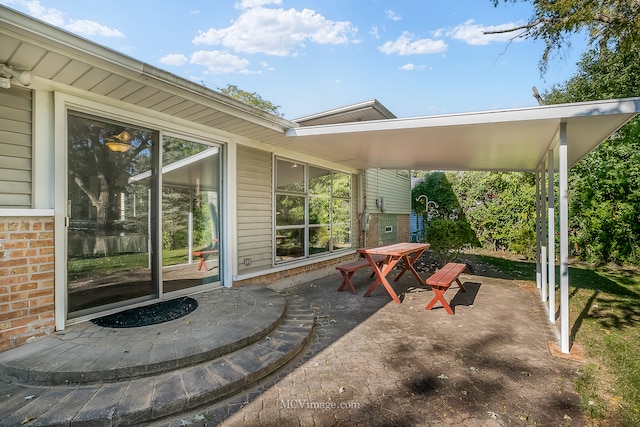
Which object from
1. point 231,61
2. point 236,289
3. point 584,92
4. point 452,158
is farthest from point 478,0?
point 231,61

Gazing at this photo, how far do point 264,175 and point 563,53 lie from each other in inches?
316

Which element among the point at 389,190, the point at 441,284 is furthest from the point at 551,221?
the point at 389,190

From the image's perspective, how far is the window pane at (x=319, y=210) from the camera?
646cm

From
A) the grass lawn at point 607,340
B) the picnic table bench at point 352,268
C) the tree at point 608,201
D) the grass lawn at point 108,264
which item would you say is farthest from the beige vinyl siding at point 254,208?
the tree at point 608,201

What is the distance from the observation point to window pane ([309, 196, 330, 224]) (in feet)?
21.2

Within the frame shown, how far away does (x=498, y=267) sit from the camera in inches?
314

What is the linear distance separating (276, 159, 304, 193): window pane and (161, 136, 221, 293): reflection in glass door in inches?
50.9

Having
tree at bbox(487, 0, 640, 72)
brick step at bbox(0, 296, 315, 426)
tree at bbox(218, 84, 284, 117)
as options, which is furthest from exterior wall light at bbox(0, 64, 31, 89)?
tree at bbox(218, 84, 284, 117)

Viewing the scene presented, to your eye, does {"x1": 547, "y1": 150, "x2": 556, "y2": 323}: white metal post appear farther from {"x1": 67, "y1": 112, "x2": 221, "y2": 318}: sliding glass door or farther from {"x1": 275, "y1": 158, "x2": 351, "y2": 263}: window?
{"x1": 67, "y1": 112, "x2": 221, "y2": 318}: sliding glass door

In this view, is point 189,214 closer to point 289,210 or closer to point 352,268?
point 289,210

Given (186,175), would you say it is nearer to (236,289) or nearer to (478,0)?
(236,289)

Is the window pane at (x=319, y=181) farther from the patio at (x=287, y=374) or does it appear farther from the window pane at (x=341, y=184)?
the patio at (x=287, y=374)

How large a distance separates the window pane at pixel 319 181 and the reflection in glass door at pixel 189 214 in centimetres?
230

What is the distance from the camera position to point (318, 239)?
672 centimetres
